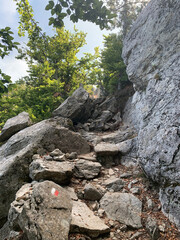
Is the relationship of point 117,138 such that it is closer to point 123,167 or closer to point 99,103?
point 123,167

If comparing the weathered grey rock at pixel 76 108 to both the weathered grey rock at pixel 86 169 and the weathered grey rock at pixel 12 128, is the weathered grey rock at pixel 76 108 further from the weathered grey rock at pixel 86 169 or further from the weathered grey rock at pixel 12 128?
the weathered grey rock at pixel 86 169

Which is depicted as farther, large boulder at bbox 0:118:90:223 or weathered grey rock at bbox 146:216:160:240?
large boulder at bbox 0:118:90:223

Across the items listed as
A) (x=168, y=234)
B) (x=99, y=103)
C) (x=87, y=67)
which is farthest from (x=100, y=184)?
(x=87, y=67)

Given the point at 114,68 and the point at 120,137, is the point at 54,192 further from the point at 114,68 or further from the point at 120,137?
the point at 114,68

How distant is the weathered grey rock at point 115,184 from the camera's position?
595 centimetres

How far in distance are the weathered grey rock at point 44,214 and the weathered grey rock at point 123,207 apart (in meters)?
1.45

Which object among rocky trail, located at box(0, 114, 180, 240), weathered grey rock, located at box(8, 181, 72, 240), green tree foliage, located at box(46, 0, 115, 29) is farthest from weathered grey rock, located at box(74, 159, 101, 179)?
green tree foliage, located at box(46, 0, 115, 29)

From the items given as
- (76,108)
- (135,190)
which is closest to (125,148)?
(135,190)

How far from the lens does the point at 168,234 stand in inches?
152

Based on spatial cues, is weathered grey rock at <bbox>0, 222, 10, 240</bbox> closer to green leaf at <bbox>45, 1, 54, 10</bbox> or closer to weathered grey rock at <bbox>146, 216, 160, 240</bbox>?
weathered grey rock at <bbox>146, 216, 160, 240</bbox>

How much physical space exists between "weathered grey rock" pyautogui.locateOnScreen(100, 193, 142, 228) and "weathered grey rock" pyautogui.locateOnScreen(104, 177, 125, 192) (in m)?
0.51

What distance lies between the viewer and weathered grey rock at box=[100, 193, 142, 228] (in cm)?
436

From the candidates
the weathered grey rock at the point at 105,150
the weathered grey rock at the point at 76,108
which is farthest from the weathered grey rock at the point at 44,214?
the weathered grey rock at the point at 76,108

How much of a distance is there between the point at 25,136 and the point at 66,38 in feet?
54.0
